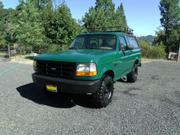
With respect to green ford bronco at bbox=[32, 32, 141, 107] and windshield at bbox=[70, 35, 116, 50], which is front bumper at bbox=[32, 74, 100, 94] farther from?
windshield at bbox=[70, 35, 116, 50]

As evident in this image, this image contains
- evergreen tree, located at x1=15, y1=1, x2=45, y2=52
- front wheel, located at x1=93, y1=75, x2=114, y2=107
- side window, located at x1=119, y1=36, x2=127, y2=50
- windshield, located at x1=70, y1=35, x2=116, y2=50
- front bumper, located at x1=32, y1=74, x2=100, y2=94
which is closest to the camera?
front bumper, located at x1=32, y1=74, x2=100, y2=94

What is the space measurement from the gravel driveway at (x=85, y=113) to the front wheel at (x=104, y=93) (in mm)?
170

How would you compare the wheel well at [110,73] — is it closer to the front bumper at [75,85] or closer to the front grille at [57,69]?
the front bumper at [75,85]

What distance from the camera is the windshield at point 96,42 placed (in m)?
6.26

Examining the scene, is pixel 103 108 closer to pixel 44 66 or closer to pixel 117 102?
pixel 117 102

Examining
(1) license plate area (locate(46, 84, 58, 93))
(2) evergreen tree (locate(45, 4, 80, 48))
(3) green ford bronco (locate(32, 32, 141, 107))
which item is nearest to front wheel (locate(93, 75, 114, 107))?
(3) green ford bronco (locate(32, 32, 141, 107))

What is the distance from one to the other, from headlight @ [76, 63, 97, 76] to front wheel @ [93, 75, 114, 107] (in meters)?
0.51

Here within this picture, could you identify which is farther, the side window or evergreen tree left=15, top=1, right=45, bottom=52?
evergreen tree left=15, top=1, right=45, bottom=52

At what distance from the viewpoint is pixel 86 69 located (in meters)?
4.83

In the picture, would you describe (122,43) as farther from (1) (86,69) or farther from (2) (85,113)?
(2) (85,113)

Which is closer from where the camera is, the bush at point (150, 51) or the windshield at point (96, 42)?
the windshield at point (96, 42)

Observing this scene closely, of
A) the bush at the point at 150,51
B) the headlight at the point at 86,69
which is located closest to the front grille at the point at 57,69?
the headlight at the point at 86,69

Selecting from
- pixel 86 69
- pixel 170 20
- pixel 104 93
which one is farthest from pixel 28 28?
pixel 170 20

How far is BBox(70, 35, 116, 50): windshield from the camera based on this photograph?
6260 mm
